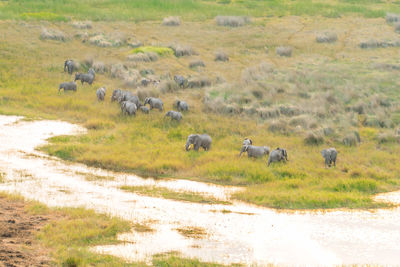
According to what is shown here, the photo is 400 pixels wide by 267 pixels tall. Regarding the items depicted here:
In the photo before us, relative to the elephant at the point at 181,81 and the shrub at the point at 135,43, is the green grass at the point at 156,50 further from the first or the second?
the elephant at the point at 181,81

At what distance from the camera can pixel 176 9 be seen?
64312 millimetres

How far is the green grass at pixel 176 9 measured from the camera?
57.7 m

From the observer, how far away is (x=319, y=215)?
741 inches

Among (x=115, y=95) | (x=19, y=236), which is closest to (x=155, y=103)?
(x=115, y=95)

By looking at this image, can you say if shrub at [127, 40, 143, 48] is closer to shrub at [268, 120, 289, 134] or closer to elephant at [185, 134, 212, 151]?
shrub at [268, 120, 289, 134]

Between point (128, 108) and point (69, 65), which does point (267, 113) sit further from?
point (69, 65)

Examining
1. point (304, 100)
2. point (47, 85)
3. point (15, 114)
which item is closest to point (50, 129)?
point (15, 114)

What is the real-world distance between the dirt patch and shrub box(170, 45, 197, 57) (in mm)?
28187

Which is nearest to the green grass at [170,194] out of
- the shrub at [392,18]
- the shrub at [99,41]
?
the shrub at [99,41]

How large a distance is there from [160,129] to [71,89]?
29.3 ft

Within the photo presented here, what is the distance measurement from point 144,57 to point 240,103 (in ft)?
43.3

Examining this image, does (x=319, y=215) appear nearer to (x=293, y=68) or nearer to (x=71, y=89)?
(x=71, y=89)

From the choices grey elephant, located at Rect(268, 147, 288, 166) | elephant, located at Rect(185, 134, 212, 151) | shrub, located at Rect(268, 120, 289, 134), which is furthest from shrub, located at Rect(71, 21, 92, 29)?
grey elephant, located at Rect(268, 147, 288, 166)

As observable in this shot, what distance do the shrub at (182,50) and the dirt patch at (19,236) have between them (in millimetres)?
28187
